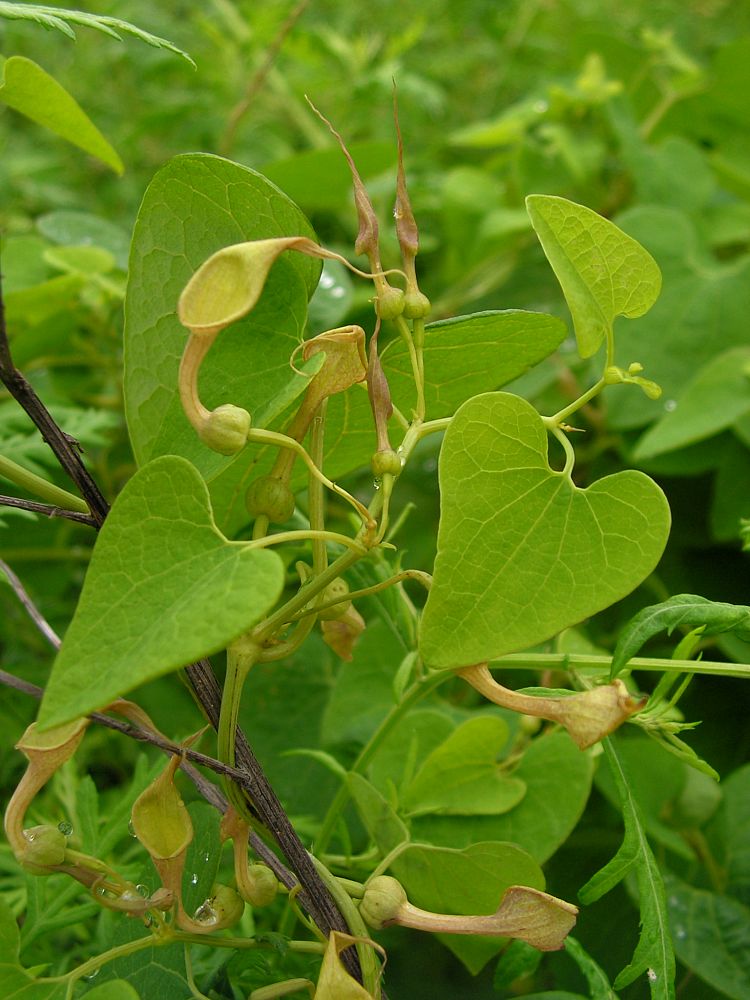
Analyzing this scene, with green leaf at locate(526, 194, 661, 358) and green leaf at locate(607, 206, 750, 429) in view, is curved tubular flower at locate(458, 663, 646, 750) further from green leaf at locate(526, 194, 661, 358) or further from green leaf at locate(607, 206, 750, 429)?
green leaf at locate(607, 206, 750, 429)

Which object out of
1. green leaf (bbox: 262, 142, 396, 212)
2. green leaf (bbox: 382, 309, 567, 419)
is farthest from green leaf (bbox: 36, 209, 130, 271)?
green leaf (bbox: 382, 309, 567, 419)

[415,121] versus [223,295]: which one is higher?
[223,295]

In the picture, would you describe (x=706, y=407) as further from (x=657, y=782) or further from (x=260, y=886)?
(x=260, y=886)

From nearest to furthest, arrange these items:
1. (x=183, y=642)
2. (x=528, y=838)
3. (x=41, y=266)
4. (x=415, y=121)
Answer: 1. (x=183, y=642)
2. (x=528, y=838)
3. (x=41, y=266)
4. (x=415, y=121)

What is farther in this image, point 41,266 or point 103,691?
point 41,266

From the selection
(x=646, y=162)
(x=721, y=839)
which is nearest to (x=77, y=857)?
(x=721, y=839)

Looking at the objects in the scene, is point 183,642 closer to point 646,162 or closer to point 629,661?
point 629,661

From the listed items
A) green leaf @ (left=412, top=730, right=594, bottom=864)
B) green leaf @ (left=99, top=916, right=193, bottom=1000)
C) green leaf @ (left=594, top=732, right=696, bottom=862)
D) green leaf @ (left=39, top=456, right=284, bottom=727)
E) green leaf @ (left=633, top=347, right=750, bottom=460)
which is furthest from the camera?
green leaf @ (left=633, top=347, right=750, bottom=460)
